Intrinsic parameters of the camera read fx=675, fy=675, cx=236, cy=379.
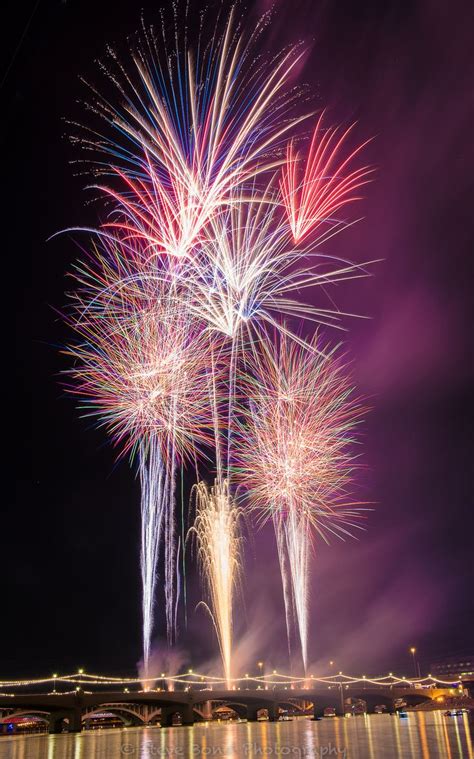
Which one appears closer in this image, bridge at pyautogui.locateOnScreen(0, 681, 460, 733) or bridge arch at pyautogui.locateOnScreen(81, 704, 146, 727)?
bridge at pyautogui.locateOnScreen(0, 681, 460, 733)

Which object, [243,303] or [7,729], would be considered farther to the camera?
[7,729]

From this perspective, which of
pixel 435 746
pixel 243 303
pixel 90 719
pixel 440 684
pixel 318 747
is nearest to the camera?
pixel 243 303

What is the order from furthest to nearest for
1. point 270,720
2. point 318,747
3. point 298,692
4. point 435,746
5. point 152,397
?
point 270,720 → point 298,692 → point 318,747 → point 435,746 → point 152,397

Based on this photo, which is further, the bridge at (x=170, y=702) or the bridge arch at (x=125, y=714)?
the bridge arch at (x=125, y=714)

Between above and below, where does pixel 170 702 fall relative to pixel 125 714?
below

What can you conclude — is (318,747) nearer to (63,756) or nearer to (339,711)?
(63,756)

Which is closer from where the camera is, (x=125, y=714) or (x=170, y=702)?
(x=170, y=702)

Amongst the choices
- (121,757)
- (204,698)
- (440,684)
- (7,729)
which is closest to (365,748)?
(121,757)

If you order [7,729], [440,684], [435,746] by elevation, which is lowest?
[435,746]
